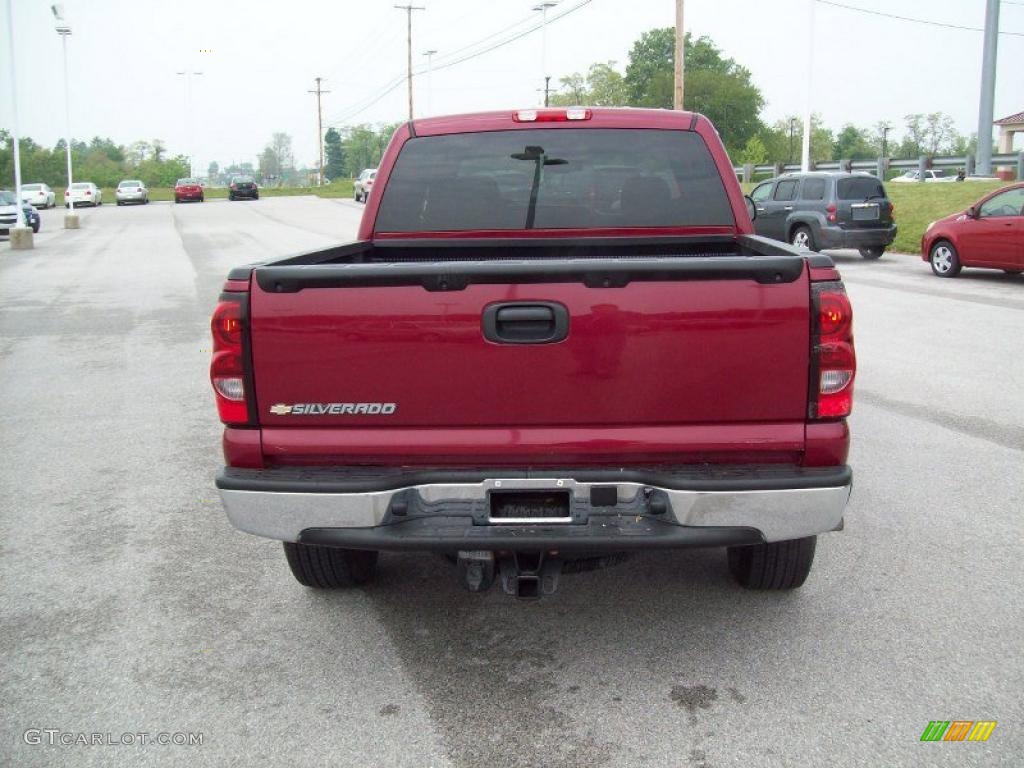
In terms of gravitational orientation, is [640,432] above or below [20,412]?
above

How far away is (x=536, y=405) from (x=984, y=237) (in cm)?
1561

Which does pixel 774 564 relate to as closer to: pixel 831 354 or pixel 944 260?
pixel 831 354

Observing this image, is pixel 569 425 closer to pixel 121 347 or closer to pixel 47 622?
pixel 47 622

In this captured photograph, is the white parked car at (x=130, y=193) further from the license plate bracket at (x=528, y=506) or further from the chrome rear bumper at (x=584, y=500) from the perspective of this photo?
the license plate bracket at (x=528, y=506)

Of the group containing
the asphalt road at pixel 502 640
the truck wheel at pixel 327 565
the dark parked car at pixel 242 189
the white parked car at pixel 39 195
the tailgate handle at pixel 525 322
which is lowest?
the asphalt road at pixel 502 640

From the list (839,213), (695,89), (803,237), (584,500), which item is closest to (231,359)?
(584,500)

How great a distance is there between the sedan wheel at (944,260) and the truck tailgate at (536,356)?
51.4ft

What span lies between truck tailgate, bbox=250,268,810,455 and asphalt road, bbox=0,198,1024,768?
942mm

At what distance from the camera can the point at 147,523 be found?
5523 millimetres

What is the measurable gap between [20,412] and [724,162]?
6.30 metres

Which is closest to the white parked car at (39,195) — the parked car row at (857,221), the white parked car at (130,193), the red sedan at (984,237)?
the white parked car at (130,193)

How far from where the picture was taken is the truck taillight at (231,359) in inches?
137

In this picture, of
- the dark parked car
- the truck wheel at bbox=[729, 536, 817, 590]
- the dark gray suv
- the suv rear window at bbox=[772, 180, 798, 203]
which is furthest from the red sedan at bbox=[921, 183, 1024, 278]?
the dark parked car

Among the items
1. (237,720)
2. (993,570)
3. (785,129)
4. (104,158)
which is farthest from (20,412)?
(785,129)
